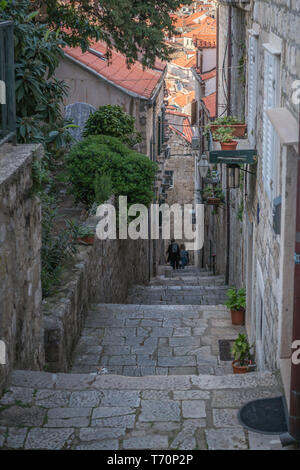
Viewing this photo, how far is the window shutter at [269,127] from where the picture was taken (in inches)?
265

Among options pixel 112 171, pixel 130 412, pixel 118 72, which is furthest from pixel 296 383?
pixel 118 72

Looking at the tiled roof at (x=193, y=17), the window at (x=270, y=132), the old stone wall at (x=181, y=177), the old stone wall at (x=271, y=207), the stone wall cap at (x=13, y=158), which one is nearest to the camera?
the old stone wall at (x=271, y=207)

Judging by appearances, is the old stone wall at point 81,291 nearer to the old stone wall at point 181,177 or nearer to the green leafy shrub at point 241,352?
the green leafy shrub at point 241,352

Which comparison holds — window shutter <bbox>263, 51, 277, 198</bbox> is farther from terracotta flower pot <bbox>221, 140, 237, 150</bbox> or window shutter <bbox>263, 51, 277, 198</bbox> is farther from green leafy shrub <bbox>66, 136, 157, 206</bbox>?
green leafy shrub <bbox>66, 136, 157, 206</bbox>

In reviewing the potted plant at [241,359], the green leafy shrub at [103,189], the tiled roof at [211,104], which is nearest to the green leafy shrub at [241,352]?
the potted plant at [241,359]

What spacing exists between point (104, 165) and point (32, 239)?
6.89 meters

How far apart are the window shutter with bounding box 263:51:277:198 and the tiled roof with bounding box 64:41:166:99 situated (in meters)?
10.2

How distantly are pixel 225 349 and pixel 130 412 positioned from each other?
448 cm

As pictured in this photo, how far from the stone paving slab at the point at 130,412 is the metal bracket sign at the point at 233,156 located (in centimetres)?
358

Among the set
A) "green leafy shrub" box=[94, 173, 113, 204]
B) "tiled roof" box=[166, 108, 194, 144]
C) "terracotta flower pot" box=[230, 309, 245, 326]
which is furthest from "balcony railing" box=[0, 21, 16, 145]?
"tiled roof" box=[166, 108, 194, 144]

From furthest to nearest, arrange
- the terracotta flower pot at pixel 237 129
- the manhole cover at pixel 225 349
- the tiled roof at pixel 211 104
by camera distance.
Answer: the tiled roof at pixel 211 104, the terracotta flower pot at pixel 237 129, the manhole cover at pixel 225 349

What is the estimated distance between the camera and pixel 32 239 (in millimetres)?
6879

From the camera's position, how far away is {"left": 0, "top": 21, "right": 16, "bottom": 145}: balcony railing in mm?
6363
